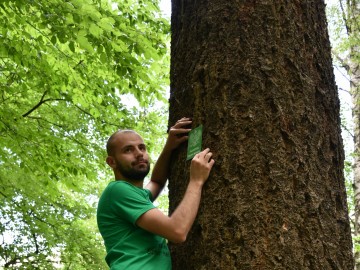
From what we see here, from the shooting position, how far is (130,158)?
96.9 inches

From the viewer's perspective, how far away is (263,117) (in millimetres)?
2088

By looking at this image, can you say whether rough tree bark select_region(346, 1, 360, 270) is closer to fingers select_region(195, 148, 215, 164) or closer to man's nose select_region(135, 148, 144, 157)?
man's nose select_region(135, 148, 144, 157)

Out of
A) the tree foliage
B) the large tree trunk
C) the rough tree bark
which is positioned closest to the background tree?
the rough tree bark

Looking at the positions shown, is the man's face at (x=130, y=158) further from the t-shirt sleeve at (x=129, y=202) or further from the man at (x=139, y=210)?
the t-shirt sleeve at (x=129, y=202)

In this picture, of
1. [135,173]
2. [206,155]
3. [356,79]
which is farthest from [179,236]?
[356,79]

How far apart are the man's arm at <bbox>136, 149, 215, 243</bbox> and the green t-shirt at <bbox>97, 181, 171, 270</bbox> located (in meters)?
0.07

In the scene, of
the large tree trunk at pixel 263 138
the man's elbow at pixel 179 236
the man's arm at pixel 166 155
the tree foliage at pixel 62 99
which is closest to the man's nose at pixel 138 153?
the man's arm at pixel 166 155

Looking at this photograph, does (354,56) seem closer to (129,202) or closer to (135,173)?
(135,173)

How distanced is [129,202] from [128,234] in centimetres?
16

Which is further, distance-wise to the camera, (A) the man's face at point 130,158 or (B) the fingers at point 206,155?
(A) the man's face at point 130,158

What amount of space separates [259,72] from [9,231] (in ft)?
27.4

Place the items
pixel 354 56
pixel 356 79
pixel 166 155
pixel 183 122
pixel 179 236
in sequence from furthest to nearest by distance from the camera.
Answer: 1. pixel 356 79
2. pixel 354 56
3. pixel 166 155
4. pixel 183 122
5. pixel 179 236

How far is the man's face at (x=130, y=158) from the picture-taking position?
2430 millimetres

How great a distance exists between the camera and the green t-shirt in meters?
2.13
